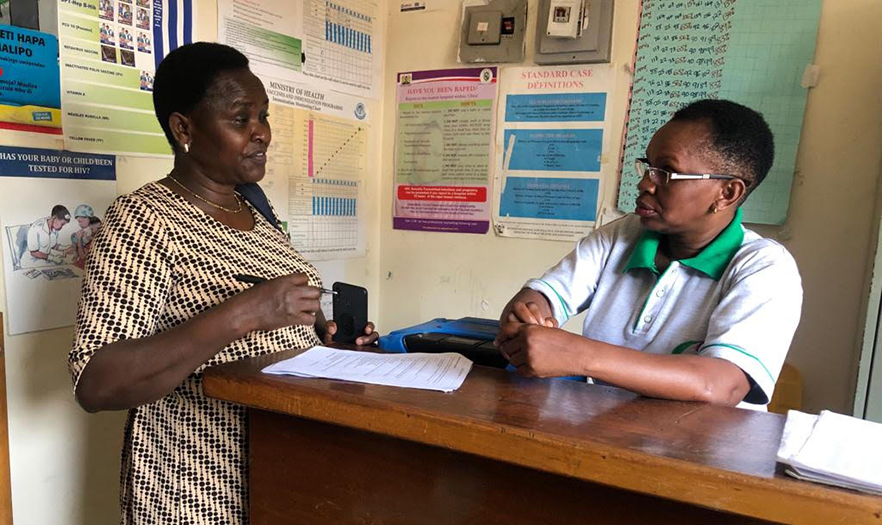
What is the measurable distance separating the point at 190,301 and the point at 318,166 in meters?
1.37

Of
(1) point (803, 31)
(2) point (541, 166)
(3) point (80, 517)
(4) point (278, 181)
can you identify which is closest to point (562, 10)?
(2) point (541, 166)

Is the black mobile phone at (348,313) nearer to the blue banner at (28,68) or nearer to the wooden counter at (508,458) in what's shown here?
the wooden counter at (508,458)

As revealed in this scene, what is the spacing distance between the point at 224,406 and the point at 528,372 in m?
0.59

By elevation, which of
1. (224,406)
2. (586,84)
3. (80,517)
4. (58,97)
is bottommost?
(80,517)

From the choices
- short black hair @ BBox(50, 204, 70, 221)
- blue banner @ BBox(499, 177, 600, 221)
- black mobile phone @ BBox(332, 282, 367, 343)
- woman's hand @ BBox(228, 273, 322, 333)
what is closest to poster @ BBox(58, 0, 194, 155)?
short black hair @ BBox(50, 204, 70, 221)

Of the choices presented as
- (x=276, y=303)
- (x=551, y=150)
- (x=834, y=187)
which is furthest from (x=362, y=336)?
(x=834, y=187)

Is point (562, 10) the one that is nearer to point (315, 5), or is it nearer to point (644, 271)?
point (315, 5)

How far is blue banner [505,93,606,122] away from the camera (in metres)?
2.30

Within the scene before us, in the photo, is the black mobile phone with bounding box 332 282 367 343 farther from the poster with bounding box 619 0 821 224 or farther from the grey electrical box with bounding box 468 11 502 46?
the grey electrical box with bounding box 468 11 502 46

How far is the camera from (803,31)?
1935 mm

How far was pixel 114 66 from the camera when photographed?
164 centimetres

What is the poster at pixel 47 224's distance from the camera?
4.76 ft

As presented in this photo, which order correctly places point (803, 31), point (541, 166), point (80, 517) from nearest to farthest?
point (80, 517)
point (803, 31)
point (541, 166)

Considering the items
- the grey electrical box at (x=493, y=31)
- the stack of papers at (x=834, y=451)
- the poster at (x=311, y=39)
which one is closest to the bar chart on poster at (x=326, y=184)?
the poster at (x=311, y=39)
